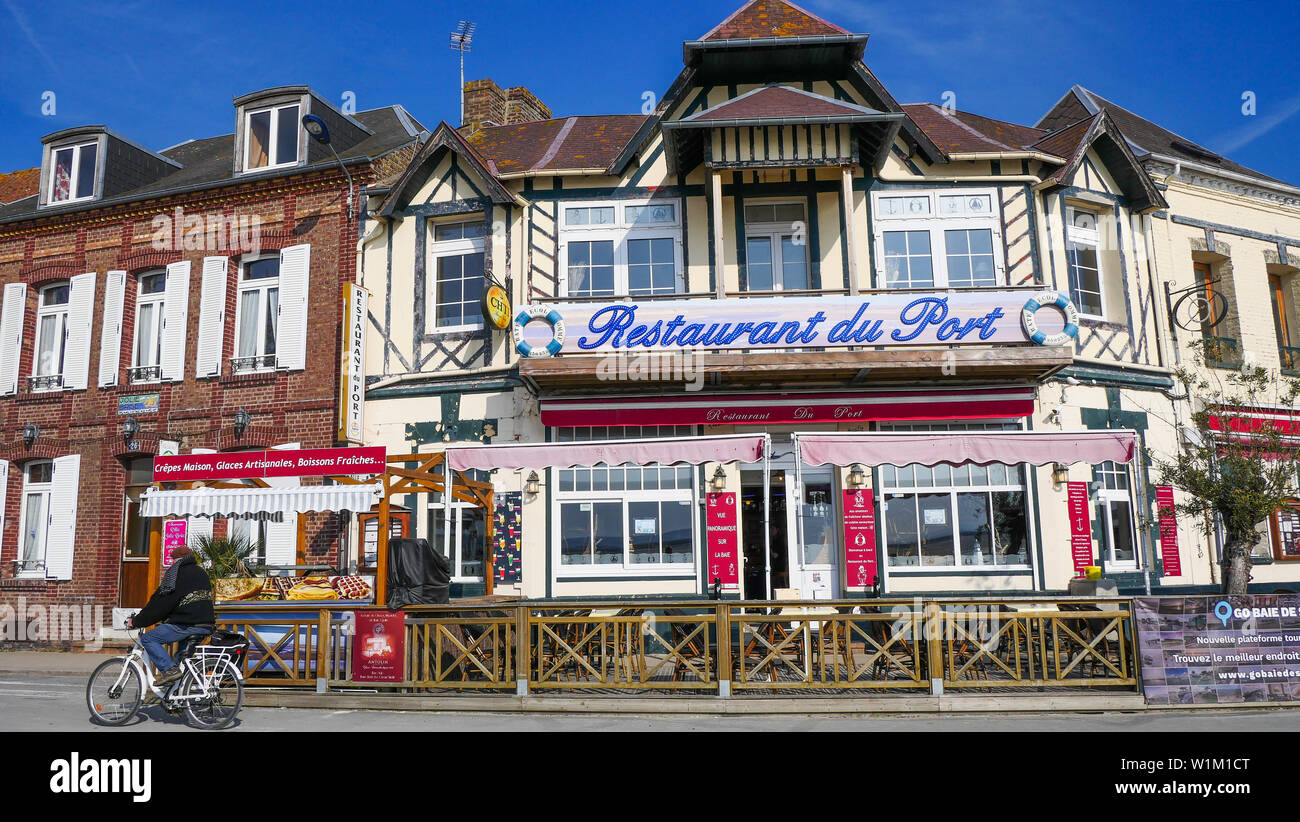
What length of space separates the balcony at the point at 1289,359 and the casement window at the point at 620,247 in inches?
408

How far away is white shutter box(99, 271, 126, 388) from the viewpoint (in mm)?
16141

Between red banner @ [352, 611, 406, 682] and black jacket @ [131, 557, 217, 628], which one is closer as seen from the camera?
black jacket @ [131, 557, 217, 628]

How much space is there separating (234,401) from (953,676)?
1178cm

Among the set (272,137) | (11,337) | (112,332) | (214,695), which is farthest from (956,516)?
(11,337)

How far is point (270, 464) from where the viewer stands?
10492 mm

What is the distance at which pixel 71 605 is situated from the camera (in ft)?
50.6

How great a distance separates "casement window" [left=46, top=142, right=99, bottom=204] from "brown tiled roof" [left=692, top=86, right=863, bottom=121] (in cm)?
1182

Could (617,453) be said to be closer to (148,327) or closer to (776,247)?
(776,247)

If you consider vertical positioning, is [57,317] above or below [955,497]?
A: above

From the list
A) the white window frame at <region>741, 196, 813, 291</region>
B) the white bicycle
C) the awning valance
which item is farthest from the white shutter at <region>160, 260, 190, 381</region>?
the white window frame at <region>741, 196, 813, 291</region>

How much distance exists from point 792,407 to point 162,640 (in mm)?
8404

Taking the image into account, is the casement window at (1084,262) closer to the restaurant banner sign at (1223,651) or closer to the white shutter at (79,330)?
the restaurant banner sign at (1223,651)

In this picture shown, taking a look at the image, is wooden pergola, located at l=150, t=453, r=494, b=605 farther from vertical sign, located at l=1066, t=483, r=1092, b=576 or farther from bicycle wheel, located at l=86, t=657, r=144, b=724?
vertical sign, located at l=1066, t=483, r=1092, b=576

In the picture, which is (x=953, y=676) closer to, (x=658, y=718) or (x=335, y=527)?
(x=658, y=718)
